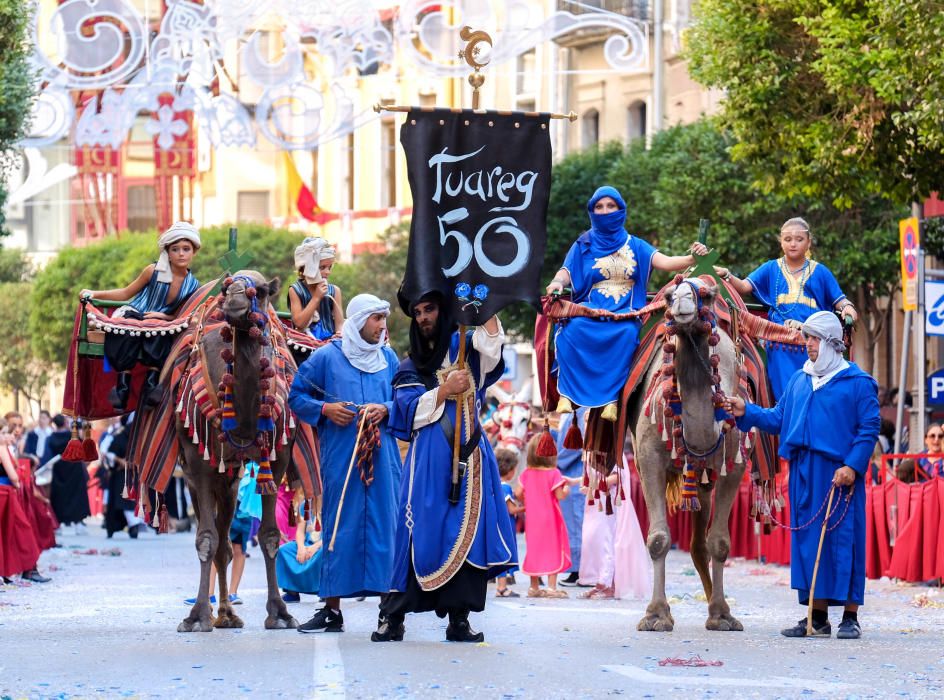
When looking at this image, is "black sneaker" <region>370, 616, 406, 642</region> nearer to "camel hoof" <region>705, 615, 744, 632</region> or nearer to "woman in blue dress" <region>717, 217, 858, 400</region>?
"camel hoof" <region>705, 615, 744, 632</region>

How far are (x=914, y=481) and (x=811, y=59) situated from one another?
22.8 ft

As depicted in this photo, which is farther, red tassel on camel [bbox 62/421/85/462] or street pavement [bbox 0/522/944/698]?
red tassel on camel [bbox 62/421/85/462]

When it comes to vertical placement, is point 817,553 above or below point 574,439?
below

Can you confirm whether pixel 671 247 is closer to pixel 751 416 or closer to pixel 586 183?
pixel 586 183

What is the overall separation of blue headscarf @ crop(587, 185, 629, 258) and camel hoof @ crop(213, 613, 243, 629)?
11.4 ft

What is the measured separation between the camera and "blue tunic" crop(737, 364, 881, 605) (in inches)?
536

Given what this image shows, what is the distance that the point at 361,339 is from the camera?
13883mm

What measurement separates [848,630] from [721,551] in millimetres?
1070

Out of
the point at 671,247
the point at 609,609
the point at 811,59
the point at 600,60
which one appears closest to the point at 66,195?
the point at 600,60

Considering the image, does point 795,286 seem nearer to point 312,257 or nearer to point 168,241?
point 312,257

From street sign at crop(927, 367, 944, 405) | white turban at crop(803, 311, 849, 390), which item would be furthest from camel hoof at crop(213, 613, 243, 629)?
street sign at crop(927, 367, 944, 405)

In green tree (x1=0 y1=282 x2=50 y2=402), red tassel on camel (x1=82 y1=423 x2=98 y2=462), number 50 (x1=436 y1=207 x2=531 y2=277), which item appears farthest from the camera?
green tree (x1=0 y1=282 x2=50 y2=402)

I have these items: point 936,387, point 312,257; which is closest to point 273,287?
point 312,257

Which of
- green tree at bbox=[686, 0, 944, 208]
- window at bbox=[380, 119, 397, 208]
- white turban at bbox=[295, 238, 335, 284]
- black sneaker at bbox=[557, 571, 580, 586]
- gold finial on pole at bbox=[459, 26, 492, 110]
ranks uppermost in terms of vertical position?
window at bbox=[380, 119, 397, 208]
